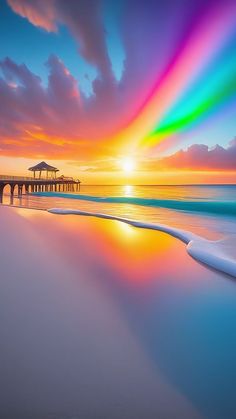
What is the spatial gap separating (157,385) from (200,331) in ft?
2.82

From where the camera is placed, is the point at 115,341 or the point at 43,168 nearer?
the point at 115,341

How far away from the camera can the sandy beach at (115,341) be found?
5.44ft

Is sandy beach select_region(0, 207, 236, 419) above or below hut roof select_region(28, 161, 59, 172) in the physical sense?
below

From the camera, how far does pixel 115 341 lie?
2291mm

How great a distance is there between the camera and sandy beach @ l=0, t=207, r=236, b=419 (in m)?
1.66

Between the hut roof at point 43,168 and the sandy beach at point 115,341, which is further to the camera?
the hut roof at point 43,168

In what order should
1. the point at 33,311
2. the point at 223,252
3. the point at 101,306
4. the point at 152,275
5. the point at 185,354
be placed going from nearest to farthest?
the point at 185,354
the point at 33,311
the point at 101,306
the point at 152,275
the point at 223,252

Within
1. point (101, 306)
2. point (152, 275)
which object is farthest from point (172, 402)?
point (152, 275)

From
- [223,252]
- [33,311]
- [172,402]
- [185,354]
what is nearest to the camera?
[172,402]

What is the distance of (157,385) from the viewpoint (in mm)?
1813

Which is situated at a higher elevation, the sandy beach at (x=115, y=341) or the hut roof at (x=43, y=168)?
the hut roof at (x=43, y=168)

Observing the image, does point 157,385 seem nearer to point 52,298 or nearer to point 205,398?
point 205,398

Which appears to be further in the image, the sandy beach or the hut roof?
the hut roof

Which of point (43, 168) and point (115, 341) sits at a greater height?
point (43, 168)
